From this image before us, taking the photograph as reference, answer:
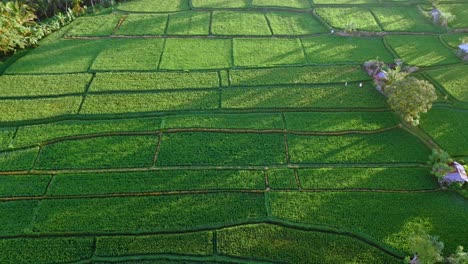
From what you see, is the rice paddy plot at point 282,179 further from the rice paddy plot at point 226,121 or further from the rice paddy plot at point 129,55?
the rice paddy plot at point 129,55

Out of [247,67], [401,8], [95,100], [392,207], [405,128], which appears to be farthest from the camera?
[401,8]

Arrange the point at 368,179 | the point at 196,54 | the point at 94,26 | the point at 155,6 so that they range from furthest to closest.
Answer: the point at 155,6
the point at 94,26
the point at 196,54
the point at 368,179

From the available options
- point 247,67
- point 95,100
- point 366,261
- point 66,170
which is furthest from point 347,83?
point 66,170

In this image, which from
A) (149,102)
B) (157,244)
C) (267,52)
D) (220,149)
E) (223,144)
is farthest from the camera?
(267,52)

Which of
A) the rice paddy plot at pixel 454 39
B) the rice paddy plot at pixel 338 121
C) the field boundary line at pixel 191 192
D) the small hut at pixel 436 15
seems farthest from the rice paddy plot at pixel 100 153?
the small hut at pixel 436 15

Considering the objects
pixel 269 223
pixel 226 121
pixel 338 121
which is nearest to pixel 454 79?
pixel 338 121

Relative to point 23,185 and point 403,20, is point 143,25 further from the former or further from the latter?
point 403,20

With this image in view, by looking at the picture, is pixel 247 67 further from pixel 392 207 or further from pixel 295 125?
pixel 392 207
